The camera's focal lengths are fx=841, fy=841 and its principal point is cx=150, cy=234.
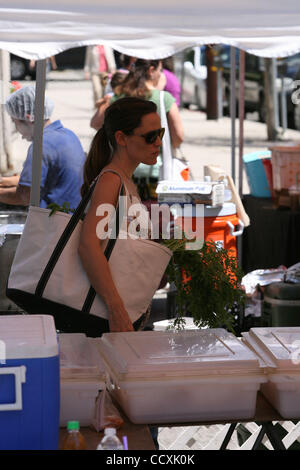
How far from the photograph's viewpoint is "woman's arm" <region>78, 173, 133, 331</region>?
3.25m

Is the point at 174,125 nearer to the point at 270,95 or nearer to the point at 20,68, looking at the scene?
the point at 270,95

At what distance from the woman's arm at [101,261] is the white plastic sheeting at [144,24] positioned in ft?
2.56

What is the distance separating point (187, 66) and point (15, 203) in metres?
13.7

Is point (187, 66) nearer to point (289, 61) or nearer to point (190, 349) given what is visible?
point (289, 61)

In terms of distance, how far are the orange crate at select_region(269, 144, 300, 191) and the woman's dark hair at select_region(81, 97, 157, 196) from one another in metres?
3.02

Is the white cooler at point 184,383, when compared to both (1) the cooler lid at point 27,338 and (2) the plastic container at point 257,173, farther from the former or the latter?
(2) the plastic container at point 257,173

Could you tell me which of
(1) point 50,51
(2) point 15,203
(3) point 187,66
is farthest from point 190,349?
(3) point 187,66

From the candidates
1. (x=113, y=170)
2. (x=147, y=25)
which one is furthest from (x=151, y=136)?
(x=147, y=25)

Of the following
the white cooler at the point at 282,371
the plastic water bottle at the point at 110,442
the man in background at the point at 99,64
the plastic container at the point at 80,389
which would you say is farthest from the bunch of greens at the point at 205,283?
the man in background at the point at 99,64

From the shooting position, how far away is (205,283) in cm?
340

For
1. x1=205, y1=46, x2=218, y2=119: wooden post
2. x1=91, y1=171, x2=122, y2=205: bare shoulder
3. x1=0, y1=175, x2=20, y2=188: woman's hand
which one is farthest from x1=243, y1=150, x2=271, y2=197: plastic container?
x1=205, y1=46, x2=218, y2=119: wooden post

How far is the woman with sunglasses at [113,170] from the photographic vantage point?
327cm

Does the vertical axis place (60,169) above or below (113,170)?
below

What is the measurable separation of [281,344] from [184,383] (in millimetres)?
448
